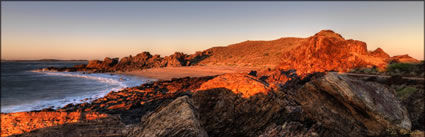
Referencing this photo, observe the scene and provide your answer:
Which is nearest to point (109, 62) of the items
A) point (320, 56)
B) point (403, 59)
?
point (320, 56)

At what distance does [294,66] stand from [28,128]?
15.4 metres

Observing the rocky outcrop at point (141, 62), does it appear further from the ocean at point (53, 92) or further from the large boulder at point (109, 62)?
the ocean at point (53, 92)

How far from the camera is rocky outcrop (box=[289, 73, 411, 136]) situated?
4055 millimetres

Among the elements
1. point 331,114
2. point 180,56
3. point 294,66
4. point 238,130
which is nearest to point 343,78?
point 331,114

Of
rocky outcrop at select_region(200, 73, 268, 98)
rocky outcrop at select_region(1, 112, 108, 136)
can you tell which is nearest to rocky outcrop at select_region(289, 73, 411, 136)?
rocky outcrop at select_region(200, 73, 268, 98)

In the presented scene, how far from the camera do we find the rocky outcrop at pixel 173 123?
2.57 metres

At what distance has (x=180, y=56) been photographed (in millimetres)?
Result: 60250

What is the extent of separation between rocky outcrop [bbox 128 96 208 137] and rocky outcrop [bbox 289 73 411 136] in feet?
8.85

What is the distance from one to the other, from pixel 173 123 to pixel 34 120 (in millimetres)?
7192

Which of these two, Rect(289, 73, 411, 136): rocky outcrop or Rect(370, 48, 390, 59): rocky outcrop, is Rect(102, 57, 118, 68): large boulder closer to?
Rect(370, 48, 390, 59): rocky outcrop

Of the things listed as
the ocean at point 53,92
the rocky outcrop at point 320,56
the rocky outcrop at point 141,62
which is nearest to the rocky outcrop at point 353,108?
the rocky outcrop at point 320,56

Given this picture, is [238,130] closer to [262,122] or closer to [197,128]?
[262,122]

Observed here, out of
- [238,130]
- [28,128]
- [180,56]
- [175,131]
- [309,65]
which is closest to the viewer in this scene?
[175,131]

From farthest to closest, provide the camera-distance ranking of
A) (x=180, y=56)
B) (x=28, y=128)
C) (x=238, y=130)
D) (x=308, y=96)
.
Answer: (x=180, y=56)
(x=28, y=128)
(x=308, y=96)
(x=238, y=130)
